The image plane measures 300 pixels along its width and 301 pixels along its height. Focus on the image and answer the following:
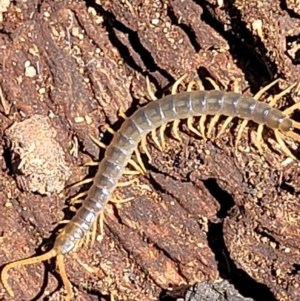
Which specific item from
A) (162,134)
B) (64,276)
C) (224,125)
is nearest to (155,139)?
(162,134)

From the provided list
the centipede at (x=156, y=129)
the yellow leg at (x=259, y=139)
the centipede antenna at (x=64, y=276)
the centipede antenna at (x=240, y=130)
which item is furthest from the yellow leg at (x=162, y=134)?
the centipede antenna at (x=64, y=276)

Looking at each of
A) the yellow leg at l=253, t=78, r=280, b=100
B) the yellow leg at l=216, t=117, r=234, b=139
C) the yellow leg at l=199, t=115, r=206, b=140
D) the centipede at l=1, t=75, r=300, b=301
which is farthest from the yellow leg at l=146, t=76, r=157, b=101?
the yellow leg at l=253, t=78, r=280, b=100

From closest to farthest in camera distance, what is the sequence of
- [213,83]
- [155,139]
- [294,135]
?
[294,135]
[213,83]
[155,139]

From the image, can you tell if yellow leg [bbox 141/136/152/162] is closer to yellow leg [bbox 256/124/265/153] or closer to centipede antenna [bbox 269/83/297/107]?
yellow leg [bbox 256/124/265/153]

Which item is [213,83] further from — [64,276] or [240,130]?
[64,276]

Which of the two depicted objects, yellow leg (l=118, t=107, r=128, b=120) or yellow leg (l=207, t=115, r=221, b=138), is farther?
yellow leg (l=118, t=107, r=128, b=120)

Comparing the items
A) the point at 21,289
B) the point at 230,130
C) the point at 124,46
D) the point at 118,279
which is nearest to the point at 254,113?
the point at 230,130

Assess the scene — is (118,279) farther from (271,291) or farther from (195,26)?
Answer: (195,26)

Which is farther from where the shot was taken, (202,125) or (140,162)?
(140,162)

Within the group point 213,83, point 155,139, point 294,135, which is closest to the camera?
point 294,135
